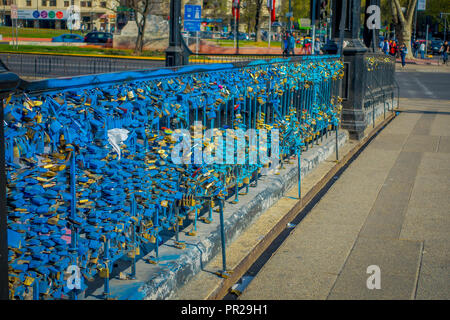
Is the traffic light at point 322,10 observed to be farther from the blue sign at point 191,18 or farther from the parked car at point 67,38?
the parked car at point 67,38

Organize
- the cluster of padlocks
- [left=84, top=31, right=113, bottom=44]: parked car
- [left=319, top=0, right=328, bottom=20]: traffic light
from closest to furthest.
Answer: the cluster of padlocks → [left=319, top=0, right=328, bottom=20]: traffic light → [left=84, top=31, right=113, bottom=44]: parked car

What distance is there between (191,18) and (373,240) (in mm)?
24293

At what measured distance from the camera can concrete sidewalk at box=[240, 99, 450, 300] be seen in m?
5.29

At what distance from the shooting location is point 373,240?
6.59 m

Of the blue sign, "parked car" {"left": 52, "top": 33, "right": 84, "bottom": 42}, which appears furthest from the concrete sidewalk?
"parked car" {"left": 52, "top": 33, "right": 84, "bottom": 42}

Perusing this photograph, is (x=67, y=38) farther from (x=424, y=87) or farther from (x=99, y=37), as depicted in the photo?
(x=424, y=87)

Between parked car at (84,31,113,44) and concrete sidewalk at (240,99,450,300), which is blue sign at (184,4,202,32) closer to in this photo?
concrete sidewalk at (240,99,450,300)

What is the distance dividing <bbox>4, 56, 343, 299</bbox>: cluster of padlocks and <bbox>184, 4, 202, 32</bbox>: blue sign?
2304cm

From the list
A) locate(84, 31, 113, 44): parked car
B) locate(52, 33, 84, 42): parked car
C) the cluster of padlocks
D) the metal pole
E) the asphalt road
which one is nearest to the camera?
the metal pole

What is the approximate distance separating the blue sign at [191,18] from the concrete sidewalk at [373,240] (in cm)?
1926

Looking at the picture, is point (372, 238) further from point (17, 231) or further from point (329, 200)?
point (17, 231)

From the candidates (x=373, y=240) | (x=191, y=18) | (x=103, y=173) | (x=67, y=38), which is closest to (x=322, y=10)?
(x=191, y=18)

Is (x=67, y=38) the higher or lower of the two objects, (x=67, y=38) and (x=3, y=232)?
the higher
